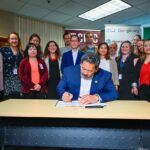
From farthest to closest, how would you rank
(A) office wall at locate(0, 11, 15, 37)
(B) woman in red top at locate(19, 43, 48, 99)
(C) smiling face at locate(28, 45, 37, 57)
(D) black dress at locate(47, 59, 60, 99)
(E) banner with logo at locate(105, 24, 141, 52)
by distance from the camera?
(A) office wall at locate(0, 11, 15, 37)
(E) banner with logo at locate(105, 24, 141, 52)
(D) black dress at locate(47, 59, 60, 99)
(C) smiling face at locate(28, 45, 37, 57)
(B) woman in red top at locate(19, 43, 48, 99)

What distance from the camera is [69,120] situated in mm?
1773

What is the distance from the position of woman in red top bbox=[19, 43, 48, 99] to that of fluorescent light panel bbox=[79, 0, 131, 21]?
3277 mm

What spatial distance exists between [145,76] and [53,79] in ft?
4.27

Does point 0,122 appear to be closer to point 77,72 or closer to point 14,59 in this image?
point 77,72

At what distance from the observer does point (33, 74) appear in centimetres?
317

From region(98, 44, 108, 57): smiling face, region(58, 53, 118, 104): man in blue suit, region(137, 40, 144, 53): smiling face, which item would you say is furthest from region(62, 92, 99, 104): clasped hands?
region(137, 40, 144, 53): smiling face

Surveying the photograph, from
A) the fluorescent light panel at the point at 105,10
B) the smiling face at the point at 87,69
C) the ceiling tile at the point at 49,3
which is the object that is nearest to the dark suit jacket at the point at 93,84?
the smiling face at the point at 87,69

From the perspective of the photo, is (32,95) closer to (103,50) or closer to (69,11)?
(103,50)

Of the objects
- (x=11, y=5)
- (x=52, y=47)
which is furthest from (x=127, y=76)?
(x=11, y=5)

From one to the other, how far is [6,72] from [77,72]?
1345 millimetres

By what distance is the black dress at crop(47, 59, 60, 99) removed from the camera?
339 centimetres

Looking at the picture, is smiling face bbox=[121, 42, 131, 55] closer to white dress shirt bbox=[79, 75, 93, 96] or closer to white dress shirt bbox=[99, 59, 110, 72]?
white dress shirt bbox=[99, 59, 110, 72]

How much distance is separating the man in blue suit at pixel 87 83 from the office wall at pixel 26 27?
4530 millimetres

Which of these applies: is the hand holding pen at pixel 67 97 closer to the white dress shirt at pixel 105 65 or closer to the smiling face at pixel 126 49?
the white dress shirt at pixel 105 65
